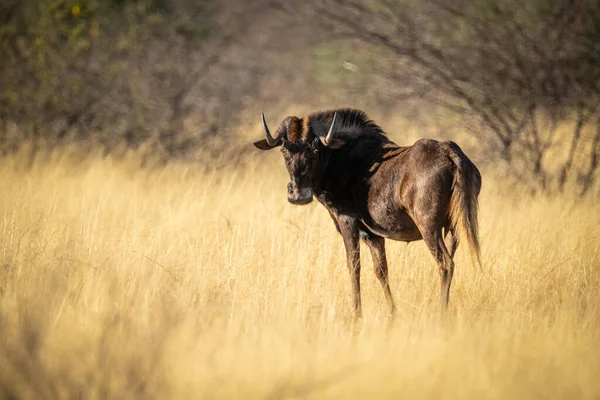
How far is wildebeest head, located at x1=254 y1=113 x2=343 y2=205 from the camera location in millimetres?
5867

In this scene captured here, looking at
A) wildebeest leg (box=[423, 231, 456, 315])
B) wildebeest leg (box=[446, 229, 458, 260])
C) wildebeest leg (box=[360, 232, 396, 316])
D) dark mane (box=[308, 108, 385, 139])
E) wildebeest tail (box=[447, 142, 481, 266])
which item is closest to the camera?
wildebeest tail (box=[447, 142, 481, 266])

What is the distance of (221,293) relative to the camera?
577cm

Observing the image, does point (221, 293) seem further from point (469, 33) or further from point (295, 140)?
point (469, 33)

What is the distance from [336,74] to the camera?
1353 cm

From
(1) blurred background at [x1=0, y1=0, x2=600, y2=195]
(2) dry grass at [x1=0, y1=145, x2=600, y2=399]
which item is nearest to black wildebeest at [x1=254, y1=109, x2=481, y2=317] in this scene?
(2) dry grass at [x1=0, y1=145, x2=600, y2=399]

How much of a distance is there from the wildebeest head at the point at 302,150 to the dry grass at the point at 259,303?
73 centimetres

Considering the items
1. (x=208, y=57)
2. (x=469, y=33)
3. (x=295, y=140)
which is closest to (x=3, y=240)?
(x=295, y=140)

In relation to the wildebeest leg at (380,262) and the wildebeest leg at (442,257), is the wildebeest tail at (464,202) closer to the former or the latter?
the wildebeest leg at (442,257)

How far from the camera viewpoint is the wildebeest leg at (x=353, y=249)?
582 centimetres

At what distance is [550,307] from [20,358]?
3728mm

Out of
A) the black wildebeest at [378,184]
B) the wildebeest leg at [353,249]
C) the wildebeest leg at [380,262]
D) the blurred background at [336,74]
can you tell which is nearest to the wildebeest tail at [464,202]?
the black wildebeest at [378,184]

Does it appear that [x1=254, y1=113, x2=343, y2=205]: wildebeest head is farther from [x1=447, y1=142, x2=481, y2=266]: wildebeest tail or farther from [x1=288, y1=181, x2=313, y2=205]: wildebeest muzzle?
[x1=447, y1=142, x2=481, y2=266]: wildebeest tail

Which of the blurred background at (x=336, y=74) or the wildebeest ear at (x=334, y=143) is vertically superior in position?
the blurred background at (x=336, y=74)

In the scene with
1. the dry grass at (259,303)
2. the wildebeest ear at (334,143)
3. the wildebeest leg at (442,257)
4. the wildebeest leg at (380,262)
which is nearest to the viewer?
the dry grass at (259,303)
